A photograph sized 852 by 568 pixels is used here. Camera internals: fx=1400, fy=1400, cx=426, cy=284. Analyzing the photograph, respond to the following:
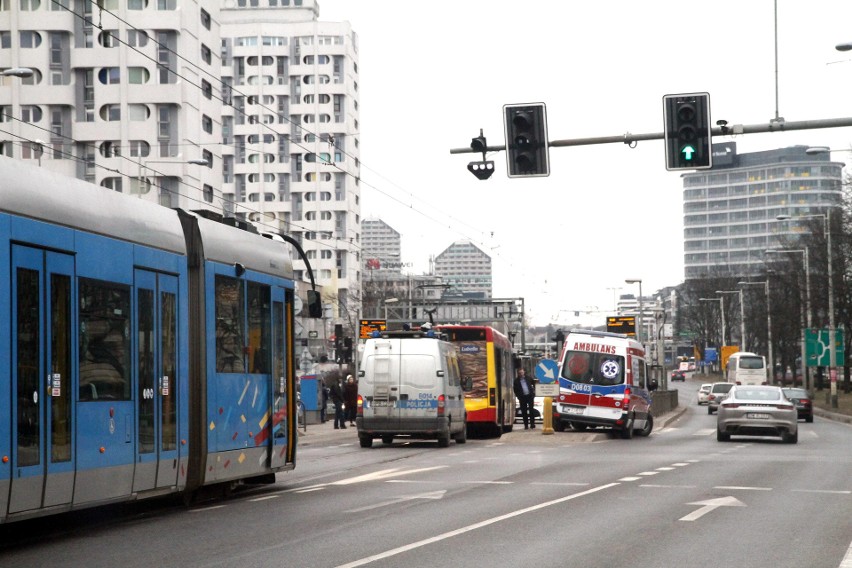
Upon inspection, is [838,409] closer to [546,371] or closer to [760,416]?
[760,416]

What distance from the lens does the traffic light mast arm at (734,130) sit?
72.6 feet

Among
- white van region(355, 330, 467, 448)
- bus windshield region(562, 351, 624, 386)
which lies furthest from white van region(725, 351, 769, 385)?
white van region(355, 330, 467, 448)

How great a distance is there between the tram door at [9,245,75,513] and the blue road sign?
22136 millimetres

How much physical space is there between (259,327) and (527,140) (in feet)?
22.0

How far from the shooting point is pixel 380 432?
29.8m

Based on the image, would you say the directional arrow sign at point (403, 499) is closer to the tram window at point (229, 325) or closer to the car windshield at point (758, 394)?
the tram window at point (229, 325)

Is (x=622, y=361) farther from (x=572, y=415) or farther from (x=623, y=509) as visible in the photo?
(x=623, y=509)

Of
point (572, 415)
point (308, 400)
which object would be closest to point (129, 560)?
point (572, 415)

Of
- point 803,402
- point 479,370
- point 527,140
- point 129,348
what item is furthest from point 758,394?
point 129,348

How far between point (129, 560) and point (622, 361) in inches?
1107

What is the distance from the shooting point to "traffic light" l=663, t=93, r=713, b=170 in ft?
69.8

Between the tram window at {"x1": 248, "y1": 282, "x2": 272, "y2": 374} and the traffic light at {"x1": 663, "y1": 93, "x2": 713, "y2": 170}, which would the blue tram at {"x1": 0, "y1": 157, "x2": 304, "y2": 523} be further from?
the traffic light at {"x1": 663, "y1": 93, "x2": 713, "y2": 170}

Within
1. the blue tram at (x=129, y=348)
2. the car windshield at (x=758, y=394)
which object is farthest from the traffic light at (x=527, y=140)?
the car windshield at (x=758, y=394)

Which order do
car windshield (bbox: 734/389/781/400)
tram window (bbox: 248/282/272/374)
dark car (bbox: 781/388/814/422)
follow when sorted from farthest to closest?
dark car (bbox: 781/388/814/422)
car windshield (bbox: 734/389/781/400)
tram window (bbox: 248/282/272/374)
